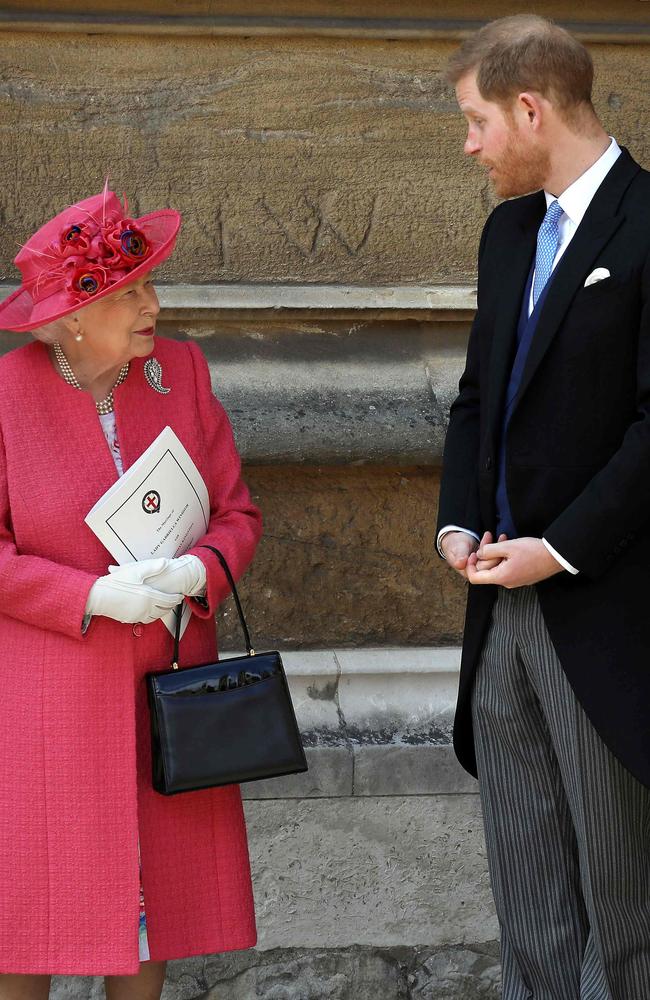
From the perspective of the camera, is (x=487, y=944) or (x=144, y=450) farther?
(x=487, y=944)

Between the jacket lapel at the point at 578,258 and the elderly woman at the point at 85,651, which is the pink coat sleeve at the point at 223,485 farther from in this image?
the jacket lapel at the point at 578,258

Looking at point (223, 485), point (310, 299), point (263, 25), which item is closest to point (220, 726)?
point (223, 485)

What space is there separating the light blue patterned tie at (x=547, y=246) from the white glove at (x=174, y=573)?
0.78m

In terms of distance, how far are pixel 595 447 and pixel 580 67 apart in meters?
0.65

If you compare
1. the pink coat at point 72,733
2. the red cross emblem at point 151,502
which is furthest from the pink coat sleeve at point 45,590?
the red cross emblem at point 151,502

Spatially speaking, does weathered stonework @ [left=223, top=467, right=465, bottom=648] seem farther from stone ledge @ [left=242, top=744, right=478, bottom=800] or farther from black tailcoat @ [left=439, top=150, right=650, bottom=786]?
black tailcoat @ [left=439, top=150, right=650, bottom=786]

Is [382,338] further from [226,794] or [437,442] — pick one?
[226,794]

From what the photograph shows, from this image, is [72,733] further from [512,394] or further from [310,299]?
[310,299]

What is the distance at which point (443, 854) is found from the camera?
11.4 feet

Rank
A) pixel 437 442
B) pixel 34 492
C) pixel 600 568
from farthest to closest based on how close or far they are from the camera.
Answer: pixel 437 442
pixel 34 492
pixel 600 568

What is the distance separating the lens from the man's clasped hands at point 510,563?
2.28 metres

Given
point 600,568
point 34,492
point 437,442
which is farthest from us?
point 437,442

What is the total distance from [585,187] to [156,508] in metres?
0.96

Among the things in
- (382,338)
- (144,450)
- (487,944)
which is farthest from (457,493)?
(487,944)
